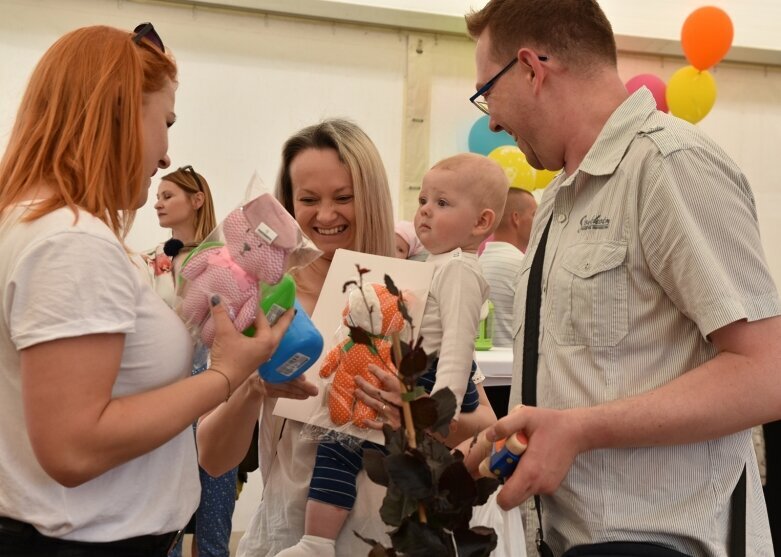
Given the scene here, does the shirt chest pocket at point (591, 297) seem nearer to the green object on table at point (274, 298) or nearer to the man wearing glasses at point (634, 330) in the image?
→ the man wearing glasses at point (634, 330)

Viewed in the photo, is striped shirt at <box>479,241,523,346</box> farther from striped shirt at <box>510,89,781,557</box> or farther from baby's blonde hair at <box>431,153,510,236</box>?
striped shirt at <box>510,89,781,557</box>

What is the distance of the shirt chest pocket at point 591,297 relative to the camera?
51.7 inches

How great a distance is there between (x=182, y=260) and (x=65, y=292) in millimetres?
338

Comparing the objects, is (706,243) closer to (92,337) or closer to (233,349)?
(233,349)

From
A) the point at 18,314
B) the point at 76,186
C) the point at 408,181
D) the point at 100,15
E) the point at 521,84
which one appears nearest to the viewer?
the point at 18,314

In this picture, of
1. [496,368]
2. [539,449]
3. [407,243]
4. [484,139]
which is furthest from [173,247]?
[484,139]

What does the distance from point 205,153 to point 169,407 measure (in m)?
5.14

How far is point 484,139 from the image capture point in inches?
246

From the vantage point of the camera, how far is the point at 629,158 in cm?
134

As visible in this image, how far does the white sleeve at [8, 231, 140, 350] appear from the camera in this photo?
1144 mm

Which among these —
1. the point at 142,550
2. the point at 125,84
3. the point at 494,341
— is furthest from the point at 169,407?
the point at 494,341

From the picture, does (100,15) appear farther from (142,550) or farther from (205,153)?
(142,550)

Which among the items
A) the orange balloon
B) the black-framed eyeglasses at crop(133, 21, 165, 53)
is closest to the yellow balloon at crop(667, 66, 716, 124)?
the orange balloon

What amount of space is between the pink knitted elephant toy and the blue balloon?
193 inches
